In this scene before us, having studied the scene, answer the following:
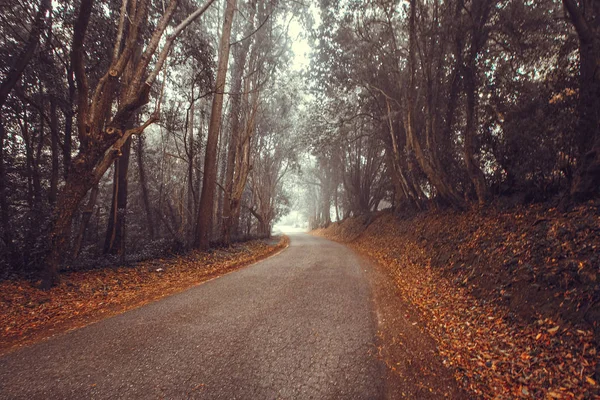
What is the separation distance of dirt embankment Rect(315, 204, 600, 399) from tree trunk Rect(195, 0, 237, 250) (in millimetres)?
6106

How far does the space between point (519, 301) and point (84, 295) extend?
6.77 m

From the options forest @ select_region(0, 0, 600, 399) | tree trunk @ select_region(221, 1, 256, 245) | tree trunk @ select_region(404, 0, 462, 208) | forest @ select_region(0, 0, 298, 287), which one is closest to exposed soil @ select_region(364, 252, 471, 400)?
forest @ select_region(0, 0, 600, 399)

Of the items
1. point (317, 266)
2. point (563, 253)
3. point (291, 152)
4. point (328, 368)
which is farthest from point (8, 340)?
point (291, 152)

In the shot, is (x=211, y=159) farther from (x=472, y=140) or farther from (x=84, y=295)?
(x=472, y=140)

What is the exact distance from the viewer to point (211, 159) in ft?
28.3

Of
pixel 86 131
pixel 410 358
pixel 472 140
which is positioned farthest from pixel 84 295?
pixel 472 140

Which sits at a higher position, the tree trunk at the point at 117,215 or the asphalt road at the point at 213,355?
the tree trunk at the point at 117,215

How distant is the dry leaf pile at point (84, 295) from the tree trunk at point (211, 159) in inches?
75.2

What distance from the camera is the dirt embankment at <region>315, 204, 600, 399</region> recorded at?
2318 mm

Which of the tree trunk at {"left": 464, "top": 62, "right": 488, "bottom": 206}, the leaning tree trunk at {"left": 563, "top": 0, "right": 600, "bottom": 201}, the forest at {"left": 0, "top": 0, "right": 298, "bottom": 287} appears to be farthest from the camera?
the tree trunk at {"left": 464, "top": 62, "right": 488, "bottom": 206}

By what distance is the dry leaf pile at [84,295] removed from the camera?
318cm

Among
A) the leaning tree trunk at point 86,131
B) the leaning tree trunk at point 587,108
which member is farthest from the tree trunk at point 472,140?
the leaning tree trunk at point 86,131

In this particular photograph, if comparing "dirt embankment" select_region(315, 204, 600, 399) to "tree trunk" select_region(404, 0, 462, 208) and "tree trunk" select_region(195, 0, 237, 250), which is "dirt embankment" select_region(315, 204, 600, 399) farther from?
"tree trunk" select_region(195, 0, 237, 250)

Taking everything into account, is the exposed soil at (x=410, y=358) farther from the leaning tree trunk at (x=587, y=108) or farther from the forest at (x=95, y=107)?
the forest at (x=95, y=107)
